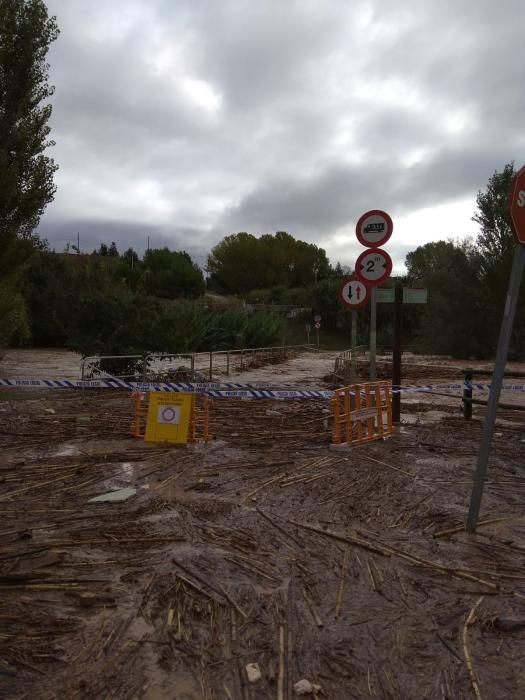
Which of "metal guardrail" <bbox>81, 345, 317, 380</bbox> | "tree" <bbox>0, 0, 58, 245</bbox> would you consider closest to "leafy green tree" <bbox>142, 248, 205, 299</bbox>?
"metal guardrail" <bbox>81, 345, 317, 380</bbox>

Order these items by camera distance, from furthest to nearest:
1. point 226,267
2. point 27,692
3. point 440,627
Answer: point 226,267 → point 440,627 → point 27,692

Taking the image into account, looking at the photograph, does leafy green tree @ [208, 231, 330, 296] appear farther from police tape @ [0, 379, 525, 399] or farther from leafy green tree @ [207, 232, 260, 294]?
police tape @ [0, 379, 525, 399]

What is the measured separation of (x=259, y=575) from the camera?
3.98m

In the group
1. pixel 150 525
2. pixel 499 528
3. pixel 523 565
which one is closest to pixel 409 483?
pixel 499 528

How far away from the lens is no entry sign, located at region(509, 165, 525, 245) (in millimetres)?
4230

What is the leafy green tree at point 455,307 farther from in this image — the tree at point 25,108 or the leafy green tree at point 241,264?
the leafy green tree at point 241,264

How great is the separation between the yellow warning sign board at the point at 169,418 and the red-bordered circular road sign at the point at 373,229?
324 centimetres

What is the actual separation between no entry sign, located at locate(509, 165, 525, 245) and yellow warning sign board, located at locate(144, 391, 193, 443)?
512 centimetres

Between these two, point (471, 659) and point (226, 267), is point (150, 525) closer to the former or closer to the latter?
point (471, 659)

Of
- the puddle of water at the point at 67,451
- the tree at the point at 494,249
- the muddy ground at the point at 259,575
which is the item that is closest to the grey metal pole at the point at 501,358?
the muddy ground at the point at 259,575

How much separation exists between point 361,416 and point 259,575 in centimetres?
444

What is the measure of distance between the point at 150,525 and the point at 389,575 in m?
1.98

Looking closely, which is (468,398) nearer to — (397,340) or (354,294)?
(397,340)

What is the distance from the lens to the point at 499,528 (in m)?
4.93
